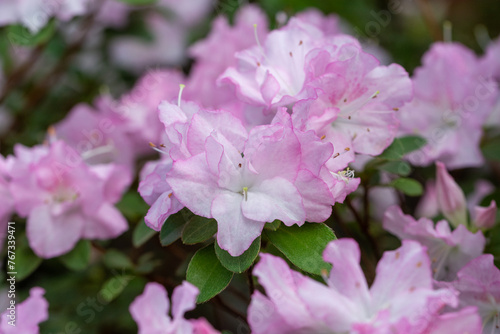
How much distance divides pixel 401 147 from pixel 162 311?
0.50 meters

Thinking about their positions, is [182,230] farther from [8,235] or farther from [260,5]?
[260,5]

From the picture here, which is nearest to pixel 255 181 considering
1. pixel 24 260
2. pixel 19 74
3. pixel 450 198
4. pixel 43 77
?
pixel 450 198

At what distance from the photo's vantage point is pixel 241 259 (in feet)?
2.84

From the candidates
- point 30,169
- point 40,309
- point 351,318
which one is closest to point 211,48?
point 30,169

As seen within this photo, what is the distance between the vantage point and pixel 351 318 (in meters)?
0.74

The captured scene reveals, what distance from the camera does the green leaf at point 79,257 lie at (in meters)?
1.25

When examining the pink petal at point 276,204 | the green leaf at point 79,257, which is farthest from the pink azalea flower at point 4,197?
the pink petal at point 276,204

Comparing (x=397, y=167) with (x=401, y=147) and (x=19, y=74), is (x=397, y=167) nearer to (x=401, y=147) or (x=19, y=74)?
(x=401, y=147)

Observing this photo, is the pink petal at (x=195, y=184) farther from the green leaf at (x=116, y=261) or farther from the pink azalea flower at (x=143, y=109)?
the pink azalea flower at (x=143, y=109)

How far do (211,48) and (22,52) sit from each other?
89 centimetres

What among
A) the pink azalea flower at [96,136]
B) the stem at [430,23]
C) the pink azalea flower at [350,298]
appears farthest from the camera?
the stem at [430,23]

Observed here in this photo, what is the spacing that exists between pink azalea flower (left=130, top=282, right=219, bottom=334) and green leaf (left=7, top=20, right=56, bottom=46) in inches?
32.7

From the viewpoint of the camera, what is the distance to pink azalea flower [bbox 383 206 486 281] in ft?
3.34

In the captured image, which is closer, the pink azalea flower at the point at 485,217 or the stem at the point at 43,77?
the pink azalea flower at the point at 485,217
